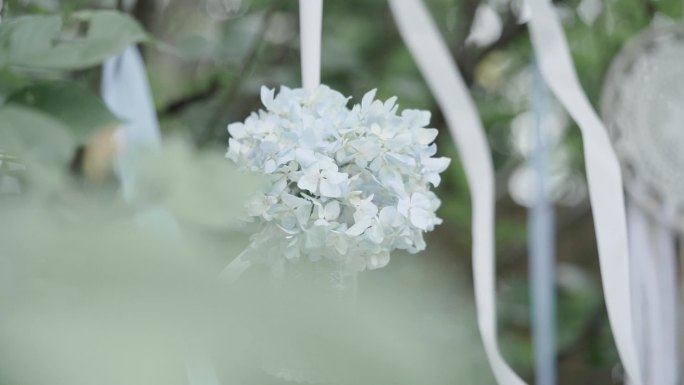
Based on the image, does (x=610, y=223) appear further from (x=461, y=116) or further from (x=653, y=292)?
(x=653, y=292)

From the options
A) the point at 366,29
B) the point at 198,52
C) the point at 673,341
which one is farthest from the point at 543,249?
the point at 366,29

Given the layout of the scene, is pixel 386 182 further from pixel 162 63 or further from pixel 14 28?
pixel 162 63

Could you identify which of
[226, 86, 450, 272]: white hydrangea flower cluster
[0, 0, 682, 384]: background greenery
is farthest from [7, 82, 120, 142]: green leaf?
[226, 86, 450, 272]: white hydrangea flower cluster

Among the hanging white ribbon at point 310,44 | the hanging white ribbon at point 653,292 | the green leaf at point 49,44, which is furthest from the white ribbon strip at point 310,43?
the hanging white ribbon at point 653,292

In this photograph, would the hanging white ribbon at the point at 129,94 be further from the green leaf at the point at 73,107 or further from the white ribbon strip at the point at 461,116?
the white ribbon strip at the point at 461,116

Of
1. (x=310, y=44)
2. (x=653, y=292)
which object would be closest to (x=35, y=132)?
(x=310, y=44)

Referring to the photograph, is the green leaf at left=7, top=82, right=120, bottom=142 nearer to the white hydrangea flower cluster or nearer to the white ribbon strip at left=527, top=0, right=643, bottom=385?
the white hydrangea flower cluster
